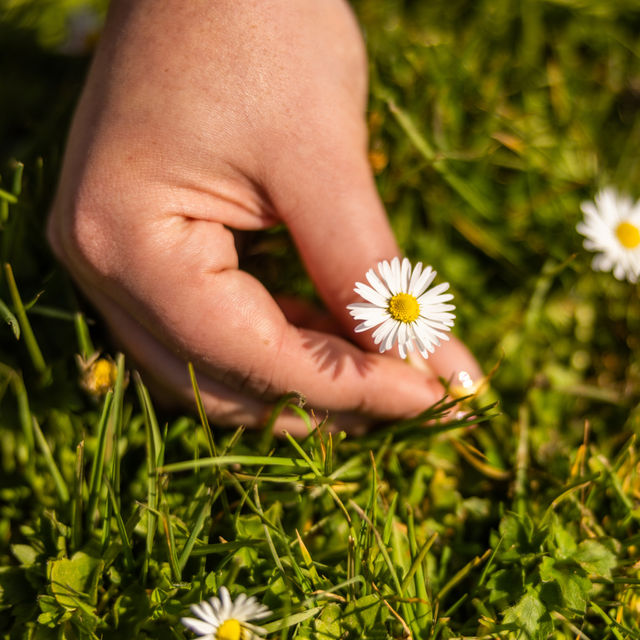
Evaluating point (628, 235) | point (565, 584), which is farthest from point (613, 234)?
point (565, 584)

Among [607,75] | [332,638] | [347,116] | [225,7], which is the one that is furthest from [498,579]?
[607,75]

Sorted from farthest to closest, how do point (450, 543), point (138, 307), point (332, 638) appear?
point (450, 543) < point (138, 307) < point (332, 638)

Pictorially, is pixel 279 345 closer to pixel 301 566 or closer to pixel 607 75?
pixel 301 566

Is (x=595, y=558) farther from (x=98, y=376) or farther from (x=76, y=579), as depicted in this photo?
(x=98, y=376)

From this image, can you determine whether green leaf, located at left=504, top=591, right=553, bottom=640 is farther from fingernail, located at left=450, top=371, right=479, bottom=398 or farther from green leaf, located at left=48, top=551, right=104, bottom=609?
green leaf, located at left=48, top=551, right=104, bottom=609

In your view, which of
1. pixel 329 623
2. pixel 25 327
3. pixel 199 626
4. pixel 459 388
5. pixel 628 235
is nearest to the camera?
pixel 199 626

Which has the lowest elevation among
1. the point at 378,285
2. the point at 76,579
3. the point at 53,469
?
the point at 76,579

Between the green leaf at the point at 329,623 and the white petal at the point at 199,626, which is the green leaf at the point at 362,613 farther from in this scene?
the white petal at the point at 199,626
